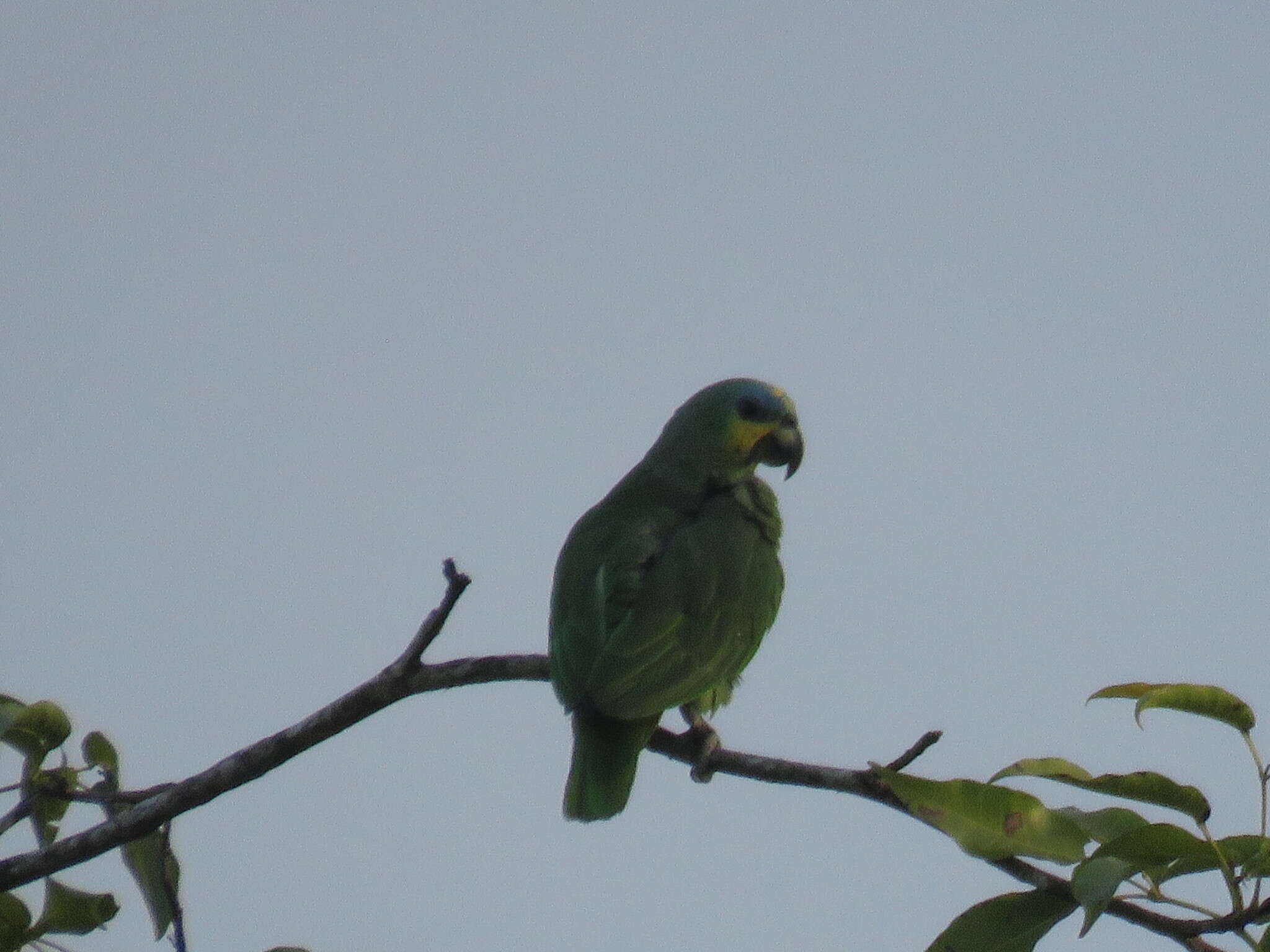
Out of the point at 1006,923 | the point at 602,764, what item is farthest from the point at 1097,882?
the point at 602,764

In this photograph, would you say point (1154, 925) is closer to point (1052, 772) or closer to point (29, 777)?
point (1052, 772)

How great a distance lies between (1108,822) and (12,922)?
2.32 meters

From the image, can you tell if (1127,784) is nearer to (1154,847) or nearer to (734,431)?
(1154,847)

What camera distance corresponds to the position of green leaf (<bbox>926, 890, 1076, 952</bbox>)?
2.45 metres

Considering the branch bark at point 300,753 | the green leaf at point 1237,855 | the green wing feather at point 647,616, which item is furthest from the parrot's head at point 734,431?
the green leaf at point 1237,855

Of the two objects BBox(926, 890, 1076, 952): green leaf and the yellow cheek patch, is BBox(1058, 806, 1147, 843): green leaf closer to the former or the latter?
BBox(926, 890, 1076, 952): green leaf

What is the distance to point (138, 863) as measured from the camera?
3283mm

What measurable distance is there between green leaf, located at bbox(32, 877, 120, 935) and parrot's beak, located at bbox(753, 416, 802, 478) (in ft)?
10.2

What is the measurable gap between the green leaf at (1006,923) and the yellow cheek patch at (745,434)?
3.06 metres

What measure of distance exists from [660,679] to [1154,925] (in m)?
1.69

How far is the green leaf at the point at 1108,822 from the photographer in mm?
2533

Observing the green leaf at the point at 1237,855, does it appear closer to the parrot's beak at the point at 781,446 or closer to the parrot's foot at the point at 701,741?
the parrot's foot at the point at 701,741

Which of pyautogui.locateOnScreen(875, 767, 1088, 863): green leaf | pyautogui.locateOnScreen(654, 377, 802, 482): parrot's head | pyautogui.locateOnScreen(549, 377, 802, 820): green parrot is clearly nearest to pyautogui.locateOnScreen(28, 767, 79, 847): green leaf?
pyautogui.locateOnScreen(549, 377, 802, 820): green parrot

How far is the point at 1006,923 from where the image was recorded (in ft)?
8.13
